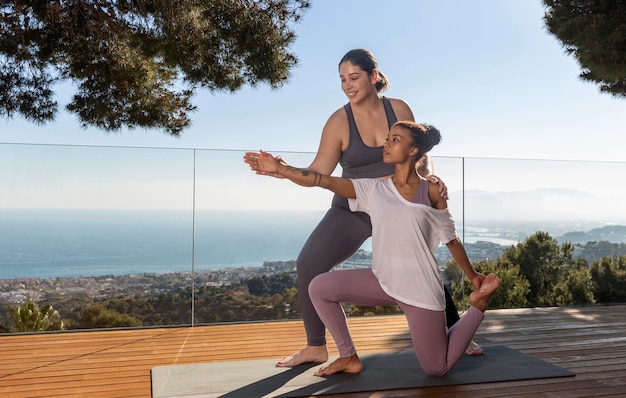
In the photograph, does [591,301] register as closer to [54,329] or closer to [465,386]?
[465,386]

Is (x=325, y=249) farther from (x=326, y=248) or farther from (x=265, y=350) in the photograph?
(x=265, y=350)

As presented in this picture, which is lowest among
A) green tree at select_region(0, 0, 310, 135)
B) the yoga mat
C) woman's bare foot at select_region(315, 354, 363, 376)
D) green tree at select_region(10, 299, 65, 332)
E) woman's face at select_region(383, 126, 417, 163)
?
the yoga mat

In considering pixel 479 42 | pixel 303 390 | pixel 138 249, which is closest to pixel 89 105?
pixel 138 249

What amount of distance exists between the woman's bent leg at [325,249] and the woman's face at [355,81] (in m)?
0.49

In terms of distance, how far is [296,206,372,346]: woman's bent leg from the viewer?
2.93m

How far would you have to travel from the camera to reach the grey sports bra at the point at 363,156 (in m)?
2.98

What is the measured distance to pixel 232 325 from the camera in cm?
432

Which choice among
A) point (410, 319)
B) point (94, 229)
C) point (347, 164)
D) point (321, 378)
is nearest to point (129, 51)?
point (94, 229)

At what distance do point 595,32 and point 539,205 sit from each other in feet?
4.63

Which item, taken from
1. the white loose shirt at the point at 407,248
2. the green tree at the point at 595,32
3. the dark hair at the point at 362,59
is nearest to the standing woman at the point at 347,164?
the dark hair at the point at 362,59

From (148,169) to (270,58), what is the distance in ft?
5.45

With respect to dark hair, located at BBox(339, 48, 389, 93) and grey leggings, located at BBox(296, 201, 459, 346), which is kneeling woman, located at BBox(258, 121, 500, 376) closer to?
grey leggings, located at BBox(296, 201, 459, 346)

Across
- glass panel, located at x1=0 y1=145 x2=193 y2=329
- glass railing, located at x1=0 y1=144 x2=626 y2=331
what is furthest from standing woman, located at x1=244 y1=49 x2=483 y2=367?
glass panel, located at x1=0 y1=145 x2=193 y2=329

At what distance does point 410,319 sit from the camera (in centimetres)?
265
